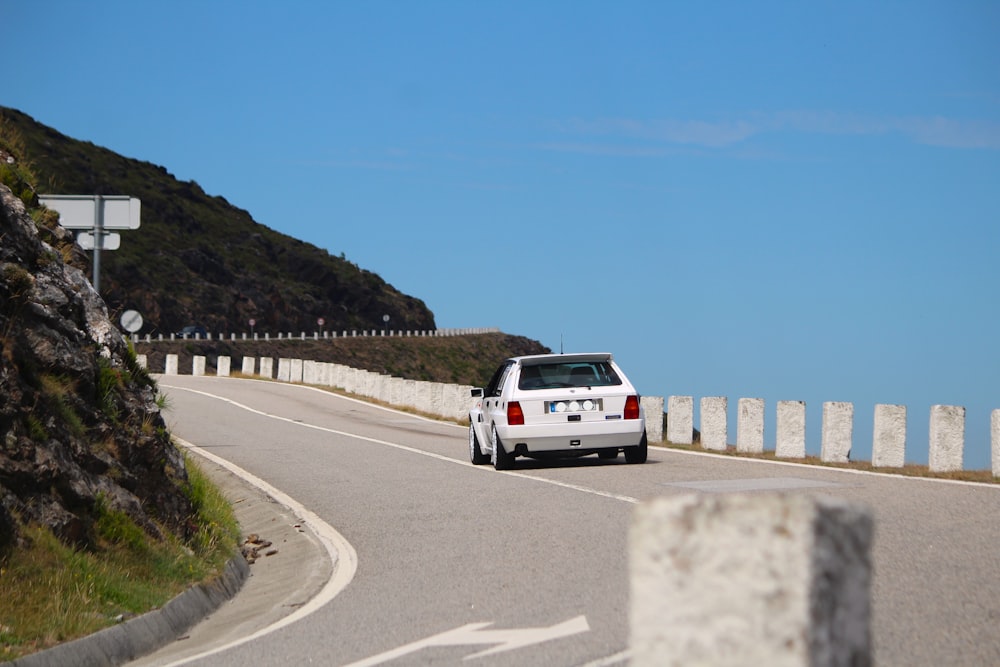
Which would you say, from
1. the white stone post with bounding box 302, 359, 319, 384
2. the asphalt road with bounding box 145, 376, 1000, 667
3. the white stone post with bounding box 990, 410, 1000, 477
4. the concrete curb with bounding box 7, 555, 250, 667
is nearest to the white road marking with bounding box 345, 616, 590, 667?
the asphalt road with bounding box 145, 376, 1000, 667

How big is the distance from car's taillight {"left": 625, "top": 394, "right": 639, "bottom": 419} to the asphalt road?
70 centimetres

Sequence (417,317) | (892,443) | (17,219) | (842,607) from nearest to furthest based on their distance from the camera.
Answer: (842,607), (17,219), (892,443), (417,317)

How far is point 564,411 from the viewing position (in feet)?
59.8

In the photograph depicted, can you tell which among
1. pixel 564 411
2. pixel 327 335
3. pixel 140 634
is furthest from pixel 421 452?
pixel 327 335

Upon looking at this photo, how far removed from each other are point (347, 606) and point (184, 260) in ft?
470

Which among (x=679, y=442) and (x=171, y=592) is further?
(x=679, y=442)

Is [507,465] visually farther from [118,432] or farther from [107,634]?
[107,634]

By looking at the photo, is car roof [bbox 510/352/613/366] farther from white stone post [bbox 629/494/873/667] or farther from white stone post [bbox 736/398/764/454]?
white stone post [bbox 629/494/873/667]

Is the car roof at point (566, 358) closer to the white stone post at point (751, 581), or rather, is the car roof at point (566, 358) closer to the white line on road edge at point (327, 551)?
the white line on road edge at point (327, 551)

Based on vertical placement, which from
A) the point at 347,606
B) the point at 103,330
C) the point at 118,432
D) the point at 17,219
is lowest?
the point at 347,606

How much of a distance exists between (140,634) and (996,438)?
11304 mm

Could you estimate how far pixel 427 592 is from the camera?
953 cm

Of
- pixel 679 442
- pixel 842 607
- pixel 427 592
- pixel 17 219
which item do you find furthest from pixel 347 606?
pixel 679 442

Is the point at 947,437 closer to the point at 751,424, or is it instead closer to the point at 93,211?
the point at 751,424
